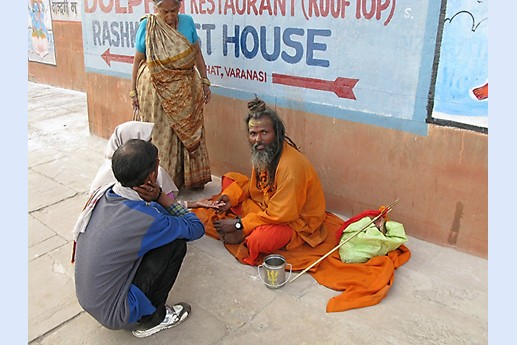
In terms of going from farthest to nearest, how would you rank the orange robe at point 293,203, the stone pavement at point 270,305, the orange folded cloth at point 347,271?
the orange robe at point 293,203 < the orange folded cloth at point 347,271 < the stone pavement at point 270,305

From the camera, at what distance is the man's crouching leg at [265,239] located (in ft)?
10.2

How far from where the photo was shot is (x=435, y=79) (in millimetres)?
3090

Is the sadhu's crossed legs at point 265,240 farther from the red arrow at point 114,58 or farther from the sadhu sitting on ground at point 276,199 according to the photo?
the red arrow at point 114,58

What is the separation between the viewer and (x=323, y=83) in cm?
364

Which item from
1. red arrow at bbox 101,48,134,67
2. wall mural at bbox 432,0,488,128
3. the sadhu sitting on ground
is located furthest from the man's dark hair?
red arrow at bbox 101,48,134,67

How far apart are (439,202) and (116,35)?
422cm

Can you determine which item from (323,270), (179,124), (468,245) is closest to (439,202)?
(468,245)

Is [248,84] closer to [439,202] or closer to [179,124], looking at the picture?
[179,124]

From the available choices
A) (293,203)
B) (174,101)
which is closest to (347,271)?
(293,203)

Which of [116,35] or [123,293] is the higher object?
[116,35]

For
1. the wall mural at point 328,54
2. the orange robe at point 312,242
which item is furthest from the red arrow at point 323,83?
the orange robe at point 312,242

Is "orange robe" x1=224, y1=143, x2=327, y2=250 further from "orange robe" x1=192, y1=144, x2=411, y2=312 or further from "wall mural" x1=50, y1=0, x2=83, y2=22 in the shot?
"wall mural" x1=50, y1=0, x2=83, y2=22

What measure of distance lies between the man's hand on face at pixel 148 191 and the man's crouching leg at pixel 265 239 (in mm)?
881

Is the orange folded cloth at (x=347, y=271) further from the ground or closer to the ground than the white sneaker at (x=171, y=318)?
further from the ground
